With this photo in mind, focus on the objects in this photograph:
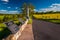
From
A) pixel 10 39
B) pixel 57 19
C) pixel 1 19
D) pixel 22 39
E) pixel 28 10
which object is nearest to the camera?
pixel 10 39

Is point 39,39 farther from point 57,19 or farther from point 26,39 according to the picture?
point 57,19

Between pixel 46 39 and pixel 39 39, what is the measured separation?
176 millimetres

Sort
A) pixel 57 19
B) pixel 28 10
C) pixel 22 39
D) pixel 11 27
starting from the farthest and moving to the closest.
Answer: pixel 28 10 → pixel 57 19 → pixel 22 39 → pixel 11 27

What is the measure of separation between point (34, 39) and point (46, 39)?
301 millimetres

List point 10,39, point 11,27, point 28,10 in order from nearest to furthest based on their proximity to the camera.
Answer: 1. point 10,39
2. point 11,27
3. point 28,10

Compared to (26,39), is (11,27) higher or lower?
higher

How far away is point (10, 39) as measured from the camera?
2.65 metres

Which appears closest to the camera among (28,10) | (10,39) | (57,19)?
(10,39)

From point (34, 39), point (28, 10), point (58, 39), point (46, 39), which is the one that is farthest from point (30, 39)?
point (28, 10)

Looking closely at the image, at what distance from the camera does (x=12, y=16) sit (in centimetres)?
997

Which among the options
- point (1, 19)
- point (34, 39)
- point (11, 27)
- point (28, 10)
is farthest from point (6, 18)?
point (11, 27)

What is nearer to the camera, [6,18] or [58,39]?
[58,39]

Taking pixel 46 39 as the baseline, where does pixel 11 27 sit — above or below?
above

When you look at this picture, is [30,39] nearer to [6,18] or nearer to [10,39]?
[10,39]
